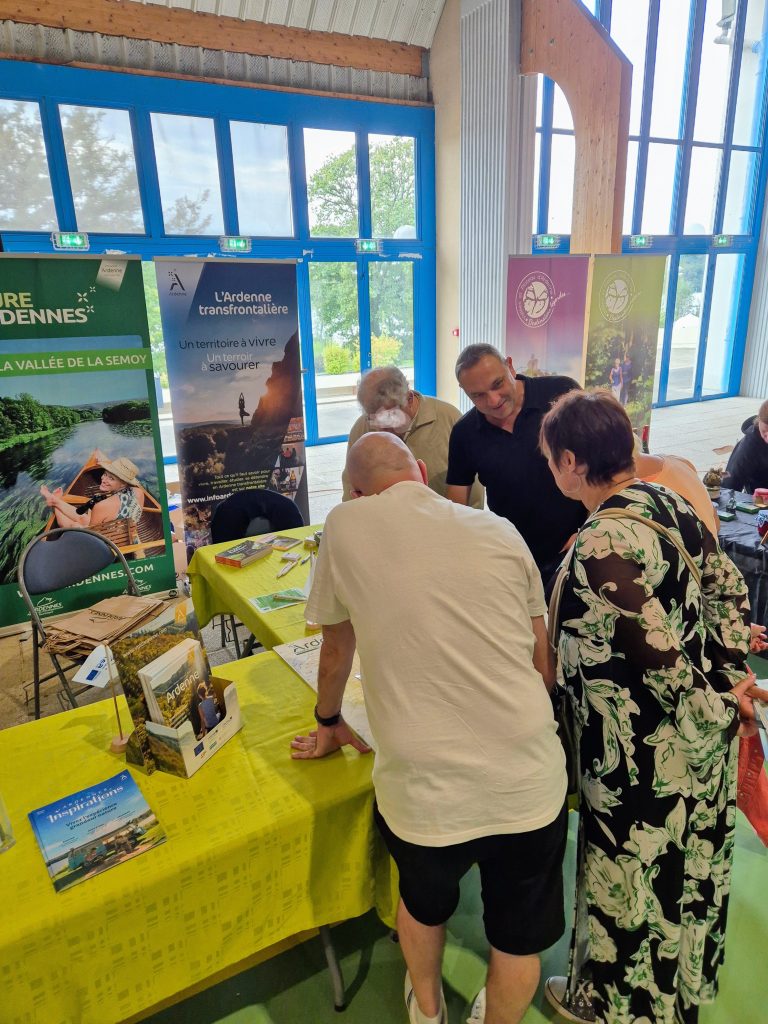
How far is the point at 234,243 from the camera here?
7.54m

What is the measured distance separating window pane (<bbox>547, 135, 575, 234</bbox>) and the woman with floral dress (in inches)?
345

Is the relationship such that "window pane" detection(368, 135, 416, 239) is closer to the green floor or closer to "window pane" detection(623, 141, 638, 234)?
"window pane" detection(623, 141, 638, 234)

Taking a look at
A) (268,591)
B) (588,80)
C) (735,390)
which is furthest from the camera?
(735,390)

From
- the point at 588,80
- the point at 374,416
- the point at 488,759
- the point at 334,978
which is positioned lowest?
the point at 334,978

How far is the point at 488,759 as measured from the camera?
1168mm

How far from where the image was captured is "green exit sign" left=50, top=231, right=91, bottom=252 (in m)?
6.71

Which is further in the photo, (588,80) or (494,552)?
(588,80)

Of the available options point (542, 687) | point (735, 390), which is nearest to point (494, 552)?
point (542, 687)

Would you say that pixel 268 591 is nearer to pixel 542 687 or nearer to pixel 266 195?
pixel 542 687

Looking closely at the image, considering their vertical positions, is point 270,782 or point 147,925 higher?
point 270,782

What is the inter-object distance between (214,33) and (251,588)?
24.0ft

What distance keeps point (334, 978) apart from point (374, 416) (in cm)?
203

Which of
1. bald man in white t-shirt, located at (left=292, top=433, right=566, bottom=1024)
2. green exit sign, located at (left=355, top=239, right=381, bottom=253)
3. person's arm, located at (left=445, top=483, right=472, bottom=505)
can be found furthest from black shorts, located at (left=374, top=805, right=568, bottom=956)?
green exit sign, located at (left=355, top=239, right=381, bottom=253)

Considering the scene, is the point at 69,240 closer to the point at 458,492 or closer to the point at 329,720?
the point at 458,492
